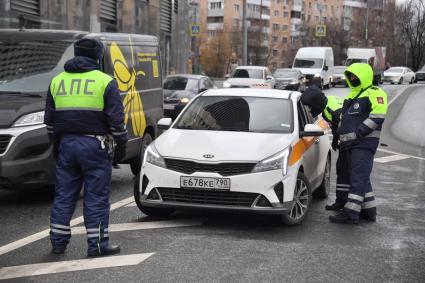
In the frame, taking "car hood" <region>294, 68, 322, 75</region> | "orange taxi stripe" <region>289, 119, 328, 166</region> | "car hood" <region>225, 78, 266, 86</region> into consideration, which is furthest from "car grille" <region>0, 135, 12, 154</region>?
"car hood" <region>294, 68, 322, 75</region>

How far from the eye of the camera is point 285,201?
7.04 meters

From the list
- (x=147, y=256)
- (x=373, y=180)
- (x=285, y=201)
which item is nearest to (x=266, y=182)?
(x=285, y=201)

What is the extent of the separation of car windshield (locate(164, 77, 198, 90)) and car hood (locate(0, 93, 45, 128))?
13.2m

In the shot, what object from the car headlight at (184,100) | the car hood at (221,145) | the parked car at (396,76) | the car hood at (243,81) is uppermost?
the car hood at (221,145)

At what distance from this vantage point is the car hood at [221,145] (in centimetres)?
708

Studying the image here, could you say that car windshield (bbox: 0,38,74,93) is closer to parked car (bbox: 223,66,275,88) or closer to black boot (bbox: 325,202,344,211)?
black boot (bbox: 325,202,344,211)

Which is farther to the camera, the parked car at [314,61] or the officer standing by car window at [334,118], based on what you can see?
the parked car at [314,61]

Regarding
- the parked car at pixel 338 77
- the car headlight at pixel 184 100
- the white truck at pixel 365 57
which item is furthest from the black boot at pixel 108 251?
the white truck at pixel 365 57

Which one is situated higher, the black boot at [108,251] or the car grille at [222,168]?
the car grille at [222,168]

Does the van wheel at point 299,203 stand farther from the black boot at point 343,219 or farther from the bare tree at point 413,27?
the bare tree at point 413,27

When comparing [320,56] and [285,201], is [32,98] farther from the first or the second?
[320,56]

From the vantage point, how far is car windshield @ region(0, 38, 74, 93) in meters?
8.70

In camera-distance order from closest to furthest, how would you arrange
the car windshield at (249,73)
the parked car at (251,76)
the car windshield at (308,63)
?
the parked car at (251,76) → the car windshield at (249,73) → the car windshield at (308,63)

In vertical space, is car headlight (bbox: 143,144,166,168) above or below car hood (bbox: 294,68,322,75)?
above
